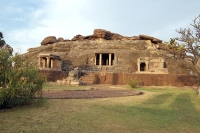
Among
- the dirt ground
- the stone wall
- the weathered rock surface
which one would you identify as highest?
the weathered rock surface

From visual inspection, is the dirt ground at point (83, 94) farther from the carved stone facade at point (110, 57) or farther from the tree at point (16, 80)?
the carved stone facade at point (110, 57)

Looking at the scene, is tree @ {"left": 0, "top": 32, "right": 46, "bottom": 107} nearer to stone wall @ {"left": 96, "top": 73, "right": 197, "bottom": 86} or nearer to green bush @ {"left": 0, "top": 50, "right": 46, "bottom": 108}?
green bush @ {"left": 0, "top": 50, "right": 46, "bottom": 108}

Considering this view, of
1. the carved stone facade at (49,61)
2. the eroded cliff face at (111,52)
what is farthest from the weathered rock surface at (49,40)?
the carved stone facade at (49,61)

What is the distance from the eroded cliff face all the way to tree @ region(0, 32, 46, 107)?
949 inches

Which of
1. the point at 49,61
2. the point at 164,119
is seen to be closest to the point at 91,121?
the point at 164,119

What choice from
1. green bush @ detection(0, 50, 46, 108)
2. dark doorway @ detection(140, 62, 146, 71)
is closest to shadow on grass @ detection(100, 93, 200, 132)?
green bush @ detection(0, 50, 46, 108)

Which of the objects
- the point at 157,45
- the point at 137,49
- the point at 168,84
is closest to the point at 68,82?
the point at 168,84

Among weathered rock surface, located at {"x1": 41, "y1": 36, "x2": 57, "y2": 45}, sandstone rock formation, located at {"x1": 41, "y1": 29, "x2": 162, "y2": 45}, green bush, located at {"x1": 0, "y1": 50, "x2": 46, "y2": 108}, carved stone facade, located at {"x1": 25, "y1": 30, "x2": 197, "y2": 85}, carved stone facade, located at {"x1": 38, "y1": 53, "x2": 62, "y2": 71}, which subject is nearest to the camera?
green bush, located at {"x1": 0, "y1": 50, "x2": 46, "y2": 108}

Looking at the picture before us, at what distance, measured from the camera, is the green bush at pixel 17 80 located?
6.54 m

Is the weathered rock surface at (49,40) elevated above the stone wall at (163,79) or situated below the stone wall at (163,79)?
above

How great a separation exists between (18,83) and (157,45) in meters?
38.0

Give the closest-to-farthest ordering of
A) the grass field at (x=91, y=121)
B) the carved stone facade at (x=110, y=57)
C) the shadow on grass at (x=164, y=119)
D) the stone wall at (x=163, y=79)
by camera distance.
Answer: the grass field at (x=91, y=121), the shadow on grass at (x=164, y=119), the stone wall at (x=163, y=79), the carved stone facade at (x=110, y=57)

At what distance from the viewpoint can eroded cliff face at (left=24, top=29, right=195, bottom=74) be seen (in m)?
32.7

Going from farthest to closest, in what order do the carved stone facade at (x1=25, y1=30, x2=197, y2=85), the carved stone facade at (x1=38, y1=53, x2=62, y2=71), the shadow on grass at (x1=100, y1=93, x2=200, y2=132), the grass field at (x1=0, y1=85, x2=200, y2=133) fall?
the carved stone facade at (x1=25, y1=30, x2=197, y2=85) < the carved stone facade at (x1=38, y1=53, x2=62, y2=71) < the shadow on grass at (x1=100, y1=93, x2=200, y2=132) < the grass field at (x1=0, y1=85, x2=200, y2=133)
